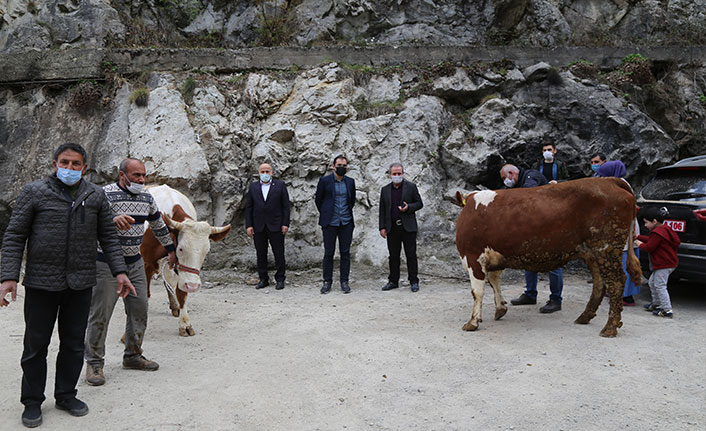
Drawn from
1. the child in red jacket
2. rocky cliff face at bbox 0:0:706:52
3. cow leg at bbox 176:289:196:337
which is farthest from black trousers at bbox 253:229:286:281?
rocky cliff face at bbox 0:0:706:52

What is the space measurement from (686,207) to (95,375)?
7128mm

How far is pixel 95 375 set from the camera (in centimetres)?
410

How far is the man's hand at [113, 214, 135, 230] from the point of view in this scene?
4.00m

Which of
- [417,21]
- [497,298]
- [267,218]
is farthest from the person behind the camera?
[417,21]

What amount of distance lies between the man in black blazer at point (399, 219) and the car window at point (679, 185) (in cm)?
346

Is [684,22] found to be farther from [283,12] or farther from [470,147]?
[283,12]

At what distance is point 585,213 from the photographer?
5.43m

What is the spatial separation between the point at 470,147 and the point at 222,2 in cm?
781

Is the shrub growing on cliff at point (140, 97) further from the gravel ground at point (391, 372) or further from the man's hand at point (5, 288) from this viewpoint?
the man's hand at point (5, 288)

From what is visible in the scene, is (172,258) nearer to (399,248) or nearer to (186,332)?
(186,332)

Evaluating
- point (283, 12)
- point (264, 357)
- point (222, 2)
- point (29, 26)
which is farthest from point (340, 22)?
point (264, 357)

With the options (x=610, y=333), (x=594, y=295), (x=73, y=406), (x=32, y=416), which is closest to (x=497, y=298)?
(x=594, y=295)

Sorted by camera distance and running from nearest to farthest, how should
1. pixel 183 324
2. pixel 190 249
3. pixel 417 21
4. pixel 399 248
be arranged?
pixel 190 249 < pixel 183 324 < pixel 399 248 < pixel 417 21

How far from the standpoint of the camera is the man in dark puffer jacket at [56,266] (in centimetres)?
331
